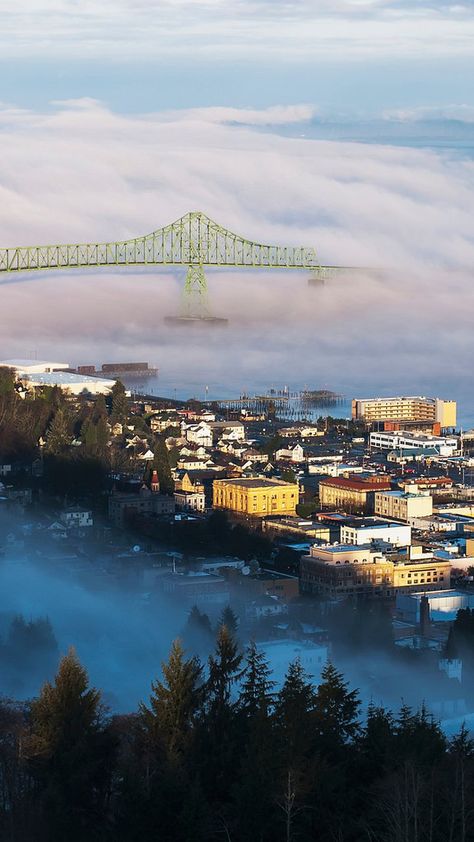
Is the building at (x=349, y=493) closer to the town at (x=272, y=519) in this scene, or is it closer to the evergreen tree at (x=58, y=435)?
the town at (x=272, y=519)

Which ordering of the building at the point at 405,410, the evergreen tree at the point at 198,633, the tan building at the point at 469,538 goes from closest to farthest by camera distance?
the evergreen tree at the point at 198,633
the tan building at the point at 469,538
the building at the point at 405,410

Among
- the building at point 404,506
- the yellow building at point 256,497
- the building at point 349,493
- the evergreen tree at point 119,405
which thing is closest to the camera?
the building at point 404,506

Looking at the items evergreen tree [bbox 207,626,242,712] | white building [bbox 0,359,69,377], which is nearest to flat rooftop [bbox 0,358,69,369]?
white building [bbox 0,359,69,377]

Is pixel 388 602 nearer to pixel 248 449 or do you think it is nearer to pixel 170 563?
pixel 170 563

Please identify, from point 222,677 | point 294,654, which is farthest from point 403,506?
point 222,677

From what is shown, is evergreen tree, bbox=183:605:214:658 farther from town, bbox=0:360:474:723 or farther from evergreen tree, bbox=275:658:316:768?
evergreen tree, bbox=275:658:316:768

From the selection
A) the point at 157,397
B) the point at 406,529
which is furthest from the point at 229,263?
A: the point at 406,529

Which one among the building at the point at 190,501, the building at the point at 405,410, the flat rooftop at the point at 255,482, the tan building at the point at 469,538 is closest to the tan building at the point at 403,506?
the tan building at the point at 469,538

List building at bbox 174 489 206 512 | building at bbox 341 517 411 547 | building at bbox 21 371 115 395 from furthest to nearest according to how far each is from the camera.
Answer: building at bbox 21 371 115 395, building at bbox 174 489 206 512, building at bbox 341 517 411 547
